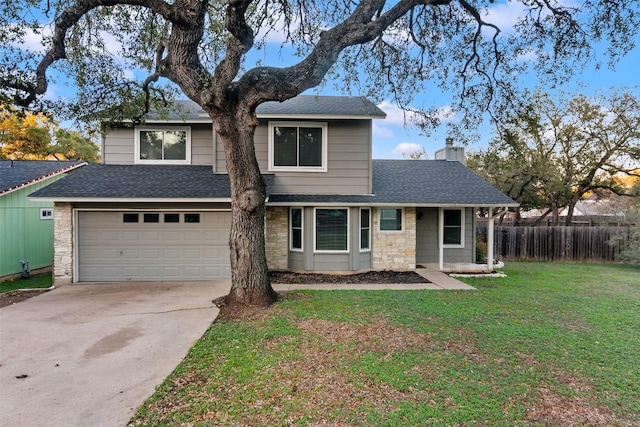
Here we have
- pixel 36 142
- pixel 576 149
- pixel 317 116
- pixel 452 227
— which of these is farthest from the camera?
pixel 36 142

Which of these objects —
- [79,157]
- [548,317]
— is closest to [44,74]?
[548,317]

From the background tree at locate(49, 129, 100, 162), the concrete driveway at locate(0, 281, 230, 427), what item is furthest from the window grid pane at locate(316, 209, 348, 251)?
the background tree at locate(49, 129, 100, 162)

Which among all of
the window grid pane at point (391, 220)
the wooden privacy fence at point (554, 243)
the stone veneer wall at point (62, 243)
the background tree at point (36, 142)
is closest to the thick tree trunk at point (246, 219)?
the window grid pane at point (391, 220)

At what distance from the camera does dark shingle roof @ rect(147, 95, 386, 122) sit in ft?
34.8

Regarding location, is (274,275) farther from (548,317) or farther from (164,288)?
(548,317)

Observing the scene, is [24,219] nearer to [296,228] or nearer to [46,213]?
[46,213]

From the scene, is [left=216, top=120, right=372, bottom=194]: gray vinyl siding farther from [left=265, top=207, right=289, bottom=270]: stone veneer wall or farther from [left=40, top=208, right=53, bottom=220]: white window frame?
[left=40, top=208, right=53, bottom=220]: white window frame

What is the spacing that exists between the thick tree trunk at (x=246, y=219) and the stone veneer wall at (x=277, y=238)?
366cm

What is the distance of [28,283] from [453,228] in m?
13.4

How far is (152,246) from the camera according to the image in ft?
32.2

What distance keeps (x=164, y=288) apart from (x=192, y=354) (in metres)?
4.73

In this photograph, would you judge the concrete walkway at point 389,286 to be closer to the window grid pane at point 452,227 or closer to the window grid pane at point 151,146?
the window grid pane at point 452,227

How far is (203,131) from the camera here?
11.5 meters

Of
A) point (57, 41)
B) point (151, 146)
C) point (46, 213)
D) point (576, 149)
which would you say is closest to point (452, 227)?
point (151, 146)
